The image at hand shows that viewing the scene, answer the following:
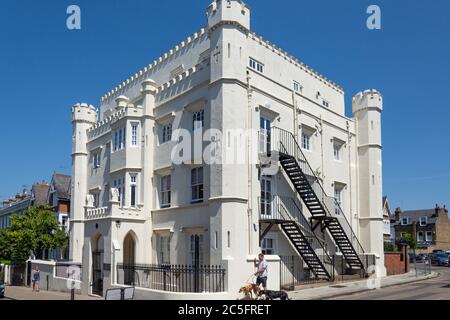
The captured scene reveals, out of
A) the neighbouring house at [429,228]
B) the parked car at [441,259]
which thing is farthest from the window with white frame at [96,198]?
the neighbouring house at [429,228]

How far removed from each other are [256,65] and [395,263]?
58.8 feet

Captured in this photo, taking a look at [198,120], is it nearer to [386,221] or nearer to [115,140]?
[115,140]

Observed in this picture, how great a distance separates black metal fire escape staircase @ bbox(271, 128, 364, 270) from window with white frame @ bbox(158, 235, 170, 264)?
6.36 m

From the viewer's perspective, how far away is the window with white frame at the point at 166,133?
26.3 meters

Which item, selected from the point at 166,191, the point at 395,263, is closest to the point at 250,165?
the point at 166,191

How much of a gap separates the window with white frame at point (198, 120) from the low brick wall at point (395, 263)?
55.9 ft

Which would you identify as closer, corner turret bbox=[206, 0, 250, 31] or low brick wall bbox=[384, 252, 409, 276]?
corner turret bbox=[206, 0, 250, 31]

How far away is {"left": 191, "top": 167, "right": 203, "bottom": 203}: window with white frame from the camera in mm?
23719

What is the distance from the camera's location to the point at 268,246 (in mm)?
23984

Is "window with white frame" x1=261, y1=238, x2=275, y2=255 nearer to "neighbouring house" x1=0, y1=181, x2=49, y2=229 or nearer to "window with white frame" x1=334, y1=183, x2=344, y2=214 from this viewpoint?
"window with white frame" x1=334, y1=183, x2=344, y2=214

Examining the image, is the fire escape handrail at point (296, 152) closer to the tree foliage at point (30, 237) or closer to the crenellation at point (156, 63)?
A: the crenellation at point (156, 63)

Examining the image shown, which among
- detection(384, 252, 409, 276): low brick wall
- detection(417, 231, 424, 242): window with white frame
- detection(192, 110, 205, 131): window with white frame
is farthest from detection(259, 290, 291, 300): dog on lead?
detection(417, 231, 424, 242): window with white frame

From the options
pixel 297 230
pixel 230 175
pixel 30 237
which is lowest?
pixel 30 237
